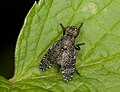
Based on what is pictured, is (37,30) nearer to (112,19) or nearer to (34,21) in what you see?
(34,21)

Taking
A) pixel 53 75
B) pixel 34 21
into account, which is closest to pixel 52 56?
pixel 53 75

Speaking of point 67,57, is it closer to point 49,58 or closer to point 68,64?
point 68,64

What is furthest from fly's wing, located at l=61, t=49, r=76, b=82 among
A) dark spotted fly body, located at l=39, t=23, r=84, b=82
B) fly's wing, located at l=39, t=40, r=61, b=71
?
fly's wing, located at l=39, t=40, r=61, b=71

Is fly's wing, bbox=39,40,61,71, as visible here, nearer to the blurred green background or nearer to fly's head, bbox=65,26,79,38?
fly's head, bbox=65,26,79,38

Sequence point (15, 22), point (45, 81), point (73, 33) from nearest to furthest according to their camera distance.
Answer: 1. point (45, 81)
2. point (73, 33)
3. point (15, 22)

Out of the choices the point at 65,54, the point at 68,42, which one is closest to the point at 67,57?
the point at 65,54

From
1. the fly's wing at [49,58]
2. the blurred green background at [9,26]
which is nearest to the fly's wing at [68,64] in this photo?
the fly's wing at [49,58]

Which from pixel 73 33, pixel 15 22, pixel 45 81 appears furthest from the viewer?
pixel 15 22

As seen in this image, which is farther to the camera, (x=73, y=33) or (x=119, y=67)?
(x=73, y=33)
